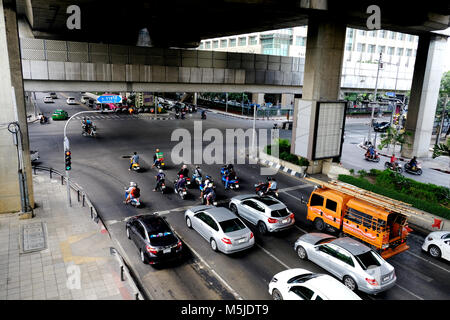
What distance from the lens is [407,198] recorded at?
18906 millimetres

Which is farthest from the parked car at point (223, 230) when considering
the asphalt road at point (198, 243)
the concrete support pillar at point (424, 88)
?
the concrete support pillar at point (424, 88)

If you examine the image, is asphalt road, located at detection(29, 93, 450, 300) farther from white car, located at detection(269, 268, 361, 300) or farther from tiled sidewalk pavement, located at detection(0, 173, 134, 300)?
tiled sidewalk pavement, located at detection(0, 173, 134, 300)

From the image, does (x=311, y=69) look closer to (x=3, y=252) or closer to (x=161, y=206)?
(x=161, y=206)

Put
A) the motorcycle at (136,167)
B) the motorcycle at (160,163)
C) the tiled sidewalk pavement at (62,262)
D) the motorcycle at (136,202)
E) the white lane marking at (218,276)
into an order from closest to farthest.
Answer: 1. the tiled sidewalk pavement at (62,262)
2. the white lane marking at (218,276)
3. the motorcycle at (136,202)
4. the motorcycle at (136,167)
5. the motorcycle at (160,163)

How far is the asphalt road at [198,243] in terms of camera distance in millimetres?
11945

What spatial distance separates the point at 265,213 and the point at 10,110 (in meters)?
→ 13.3

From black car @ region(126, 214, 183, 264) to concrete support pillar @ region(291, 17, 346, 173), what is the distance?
14230mm

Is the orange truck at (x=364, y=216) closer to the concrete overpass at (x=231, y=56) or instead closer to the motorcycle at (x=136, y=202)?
the concrete overpass at (x=231, y=56)

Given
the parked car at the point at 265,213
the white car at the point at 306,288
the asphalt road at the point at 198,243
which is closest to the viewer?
the white car at the point at 306,288

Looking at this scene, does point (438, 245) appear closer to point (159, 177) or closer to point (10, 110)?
point (159, 177)

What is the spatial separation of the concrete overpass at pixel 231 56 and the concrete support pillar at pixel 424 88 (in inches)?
3.6

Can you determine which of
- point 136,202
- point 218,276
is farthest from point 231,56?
point 218,276
